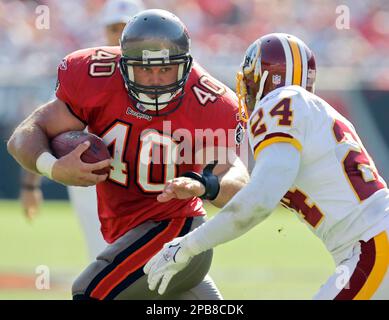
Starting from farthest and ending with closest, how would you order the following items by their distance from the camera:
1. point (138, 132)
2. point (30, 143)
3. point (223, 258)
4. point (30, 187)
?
point (223, 258)
point (30, 187)
point (138, 132)
point (30, 143)

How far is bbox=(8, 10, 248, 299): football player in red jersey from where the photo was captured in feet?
12.0

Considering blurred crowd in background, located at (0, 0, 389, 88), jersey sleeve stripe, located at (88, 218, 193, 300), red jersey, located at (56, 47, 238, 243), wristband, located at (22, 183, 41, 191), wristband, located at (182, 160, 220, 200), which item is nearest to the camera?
wristband, located at (182, 160, 220, 200)

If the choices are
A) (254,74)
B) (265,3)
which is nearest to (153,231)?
(254,74)

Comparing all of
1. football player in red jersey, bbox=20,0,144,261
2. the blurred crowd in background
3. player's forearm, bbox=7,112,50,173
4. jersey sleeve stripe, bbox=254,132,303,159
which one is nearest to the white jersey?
jersey sleeve stripe, bbox=254,132,303,159

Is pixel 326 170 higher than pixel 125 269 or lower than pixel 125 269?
higher

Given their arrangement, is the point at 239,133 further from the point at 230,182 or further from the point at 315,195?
the point at 315,195

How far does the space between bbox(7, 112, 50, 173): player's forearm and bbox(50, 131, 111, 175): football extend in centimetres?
5

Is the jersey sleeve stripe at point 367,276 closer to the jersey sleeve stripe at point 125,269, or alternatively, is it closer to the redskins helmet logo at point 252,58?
the redskins helmet logo at point 252,58

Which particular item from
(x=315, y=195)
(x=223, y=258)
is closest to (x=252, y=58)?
(x=315, y=195)

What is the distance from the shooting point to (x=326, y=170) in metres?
3.01

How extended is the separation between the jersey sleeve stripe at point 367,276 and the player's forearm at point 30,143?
142 centimetres

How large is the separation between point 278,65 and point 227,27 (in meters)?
9.82

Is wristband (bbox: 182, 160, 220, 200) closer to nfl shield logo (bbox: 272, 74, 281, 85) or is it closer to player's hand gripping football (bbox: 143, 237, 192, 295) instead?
player's hand gripping football (bbox: 143, 237, 192, 295)
